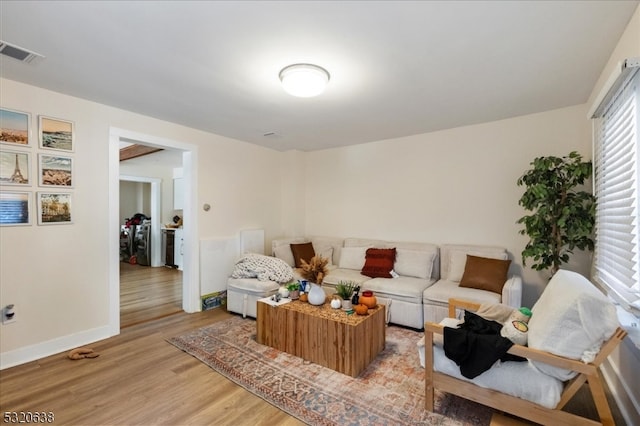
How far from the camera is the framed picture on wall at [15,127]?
2.47 metres

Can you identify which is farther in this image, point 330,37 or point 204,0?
point 330,37

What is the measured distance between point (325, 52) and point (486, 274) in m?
2.77

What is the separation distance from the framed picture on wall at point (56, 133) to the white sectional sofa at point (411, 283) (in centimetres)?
226

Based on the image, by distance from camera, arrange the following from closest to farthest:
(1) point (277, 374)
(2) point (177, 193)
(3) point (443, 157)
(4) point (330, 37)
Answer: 1. (4) point (330, 37)
2. (1) point (277, 374)
3. (3) point (443, 157)
4. (2) point (177, 193)

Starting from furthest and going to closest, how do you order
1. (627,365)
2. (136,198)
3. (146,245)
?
(136,198) < (146,245) < (627,365)

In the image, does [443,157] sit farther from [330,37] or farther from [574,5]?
[330,37]

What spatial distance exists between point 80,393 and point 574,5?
4.02 metres

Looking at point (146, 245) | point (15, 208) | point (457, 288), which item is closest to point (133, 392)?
point (15, 208)

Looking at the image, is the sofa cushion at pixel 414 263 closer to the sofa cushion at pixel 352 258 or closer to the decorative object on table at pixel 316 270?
the sofa cushion at pixel 352 258

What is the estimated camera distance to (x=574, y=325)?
1.53 m

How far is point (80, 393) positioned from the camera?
2119 millimetres

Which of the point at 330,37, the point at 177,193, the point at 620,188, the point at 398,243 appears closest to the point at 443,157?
the point at 398,243

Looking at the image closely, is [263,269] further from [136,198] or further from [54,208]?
[136,198]

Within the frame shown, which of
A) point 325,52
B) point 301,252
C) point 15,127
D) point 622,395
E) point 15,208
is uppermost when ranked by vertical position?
point 325,52
